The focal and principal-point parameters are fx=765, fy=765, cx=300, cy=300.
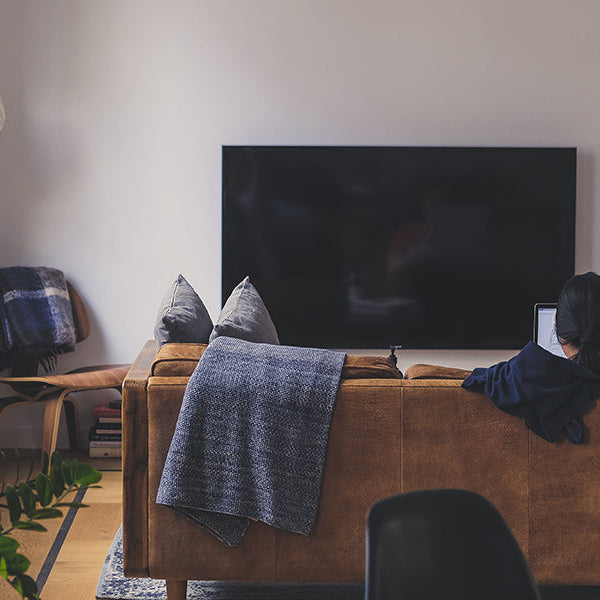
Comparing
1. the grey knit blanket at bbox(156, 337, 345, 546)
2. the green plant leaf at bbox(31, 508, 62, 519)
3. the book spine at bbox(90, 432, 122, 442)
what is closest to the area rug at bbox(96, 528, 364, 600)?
the grey knit blanket at bbox(156, 337, 345, 546)

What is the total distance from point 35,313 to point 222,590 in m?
1.94

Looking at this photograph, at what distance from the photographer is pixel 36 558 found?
104 inches

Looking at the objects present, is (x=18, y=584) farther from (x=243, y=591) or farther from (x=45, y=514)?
(x=243, y=591)

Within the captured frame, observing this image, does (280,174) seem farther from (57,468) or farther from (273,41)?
(57,468)

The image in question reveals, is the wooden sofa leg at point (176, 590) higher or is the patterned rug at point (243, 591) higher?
the wooden sofa leg at point (176, 590)

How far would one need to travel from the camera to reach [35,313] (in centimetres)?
379

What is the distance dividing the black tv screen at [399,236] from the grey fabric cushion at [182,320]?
1.37m

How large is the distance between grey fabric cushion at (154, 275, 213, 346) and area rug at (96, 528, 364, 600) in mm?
771

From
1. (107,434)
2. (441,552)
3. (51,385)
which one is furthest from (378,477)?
(107,434)

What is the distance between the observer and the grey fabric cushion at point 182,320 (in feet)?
7.75

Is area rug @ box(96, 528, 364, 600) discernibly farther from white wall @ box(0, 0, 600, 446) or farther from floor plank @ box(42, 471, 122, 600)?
white wall @ box(0, 0, 600, 446)

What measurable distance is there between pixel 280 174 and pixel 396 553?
3104 mm

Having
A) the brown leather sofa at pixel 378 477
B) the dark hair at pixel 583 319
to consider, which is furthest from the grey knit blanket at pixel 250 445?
the dark hair at pixel 583 319

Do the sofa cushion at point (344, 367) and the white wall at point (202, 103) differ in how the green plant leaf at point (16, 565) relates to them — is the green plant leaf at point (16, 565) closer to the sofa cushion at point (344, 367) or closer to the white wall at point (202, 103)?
the sofa cushion at point (344, 367)
